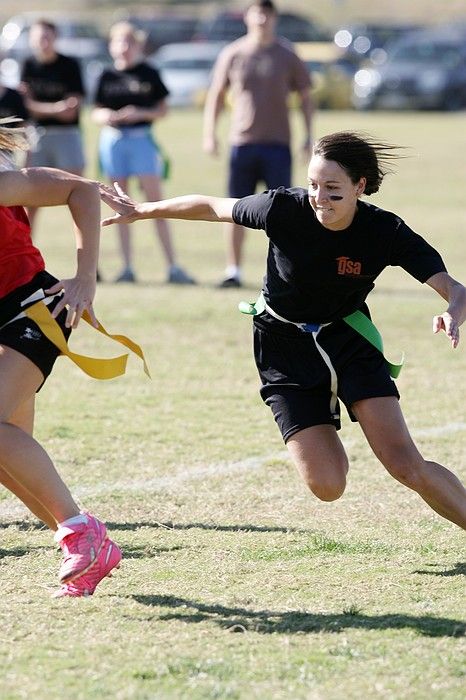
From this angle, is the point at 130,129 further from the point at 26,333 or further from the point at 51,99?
the point at 26,333

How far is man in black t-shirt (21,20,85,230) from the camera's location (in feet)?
39.4

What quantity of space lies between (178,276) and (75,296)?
7.30 meters

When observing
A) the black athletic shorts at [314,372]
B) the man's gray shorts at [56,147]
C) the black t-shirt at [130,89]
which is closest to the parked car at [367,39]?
the black t-shirt at [130,89]

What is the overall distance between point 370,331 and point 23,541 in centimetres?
161

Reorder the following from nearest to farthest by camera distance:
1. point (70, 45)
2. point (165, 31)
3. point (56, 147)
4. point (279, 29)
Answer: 1. point (56, 147)
2. point (70, 45)
3. point (279, 29)
4. point (165, 31)

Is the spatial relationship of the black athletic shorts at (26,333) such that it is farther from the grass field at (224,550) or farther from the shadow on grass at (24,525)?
the shadow on grass at (24,525)

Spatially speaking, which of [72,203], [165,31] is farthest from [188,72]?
[72,203]

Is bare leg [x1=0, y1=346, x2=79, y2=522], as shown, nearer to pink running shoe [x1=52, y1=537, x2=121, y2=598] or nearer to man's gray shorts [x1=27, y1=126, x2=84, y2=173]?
pink running shoe [x1=52, y1=537, x2=121, y2=598]

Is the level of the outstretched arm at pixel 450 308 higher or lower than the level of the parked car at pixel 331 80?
lower

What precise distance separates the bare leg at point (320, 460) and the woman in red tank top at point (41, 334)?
0.85m

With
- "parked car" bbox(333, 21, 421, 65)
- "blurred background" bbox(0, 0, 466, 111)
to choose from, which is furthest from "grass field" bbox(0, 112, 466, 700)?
"parked car" bbox(333, 21, 421, 65)

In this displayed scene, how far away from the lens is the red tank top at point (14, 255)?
4695 mm

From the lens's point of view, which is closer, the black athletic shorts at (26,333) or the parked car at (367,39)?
the black athletic shorts at (26,333)

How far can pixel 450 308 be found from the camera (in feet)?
15.3
